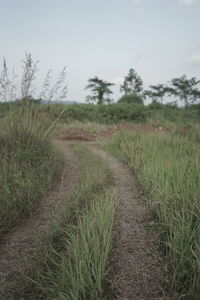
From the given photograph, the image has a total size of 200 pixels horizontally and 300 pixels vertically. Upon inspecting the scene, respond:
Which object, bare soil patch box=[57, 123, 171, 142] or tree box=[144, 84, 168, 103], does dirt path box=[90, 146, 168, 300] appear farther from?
tree box=[144, 84, 168, 103]

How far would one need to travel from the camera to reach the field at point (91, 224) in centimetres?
110

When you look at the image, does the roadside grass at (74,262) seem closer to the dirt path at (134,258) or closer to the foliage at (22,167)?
the dirt path at (134,258)

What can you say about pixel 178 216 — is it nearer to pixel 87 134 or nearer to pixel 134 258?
pixel 134 258

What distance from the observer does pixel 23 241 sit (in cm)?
168

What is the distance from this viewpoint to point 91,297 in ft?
3.23

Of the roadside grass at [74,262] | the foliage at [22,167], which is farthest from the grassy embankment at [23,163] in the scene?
the roadside grass at [74,262]

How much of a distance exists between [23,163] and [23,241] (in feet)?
4.22

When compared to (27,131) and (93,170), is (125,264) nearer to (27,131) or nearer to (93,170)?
(93,170)

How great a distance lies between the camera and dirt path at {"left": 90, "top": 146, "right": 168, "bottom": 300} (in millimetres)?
1082

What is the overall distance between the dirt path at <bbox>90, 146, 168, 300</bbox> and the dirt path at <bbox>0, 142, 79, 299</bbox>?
654 mm

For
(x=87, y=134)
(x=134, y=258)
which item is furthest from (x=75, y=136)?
(x=134, y=258)

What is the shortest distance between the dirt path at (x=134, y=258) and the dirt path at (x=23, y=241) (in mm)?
654

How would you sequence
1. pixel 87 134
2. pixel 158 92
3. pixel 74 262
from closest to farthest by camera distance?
pixel 74 262 < pixel 87 134 < pixel 158 92

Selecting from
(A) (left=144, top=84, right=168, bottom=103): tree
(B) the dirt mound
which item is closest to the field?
(B) the dirt mound
